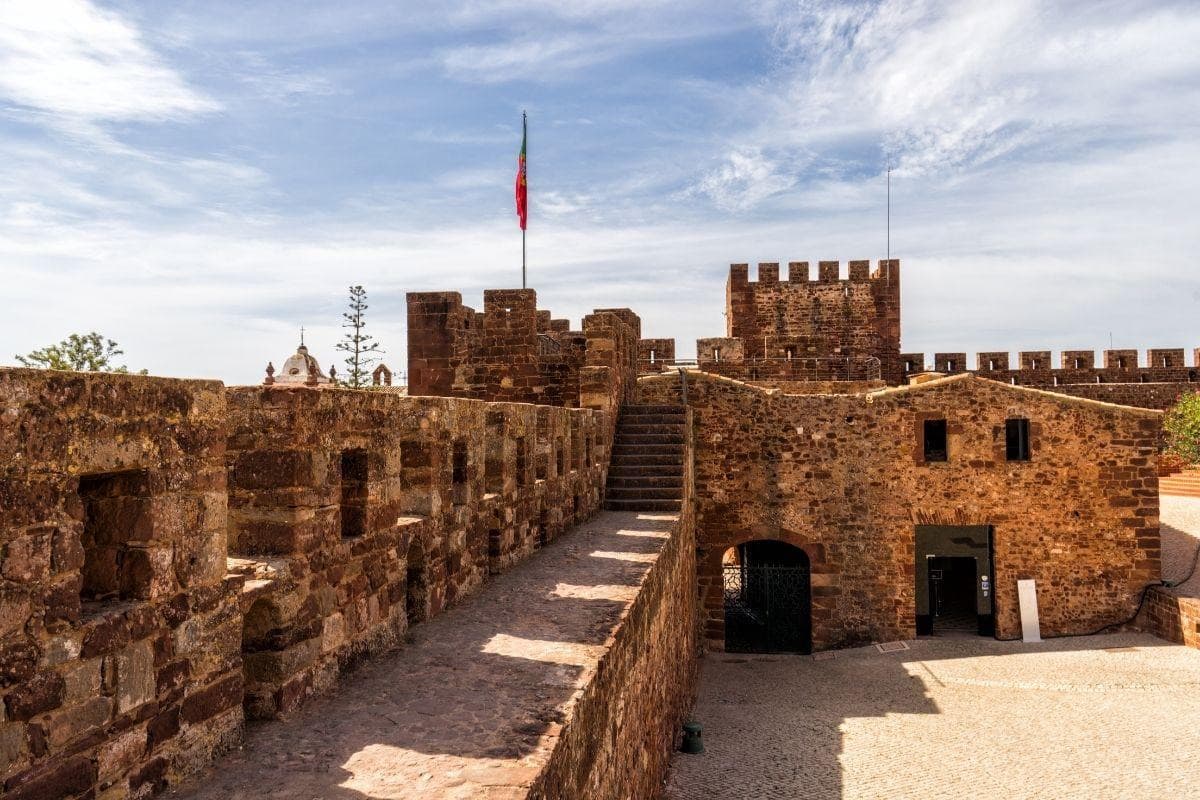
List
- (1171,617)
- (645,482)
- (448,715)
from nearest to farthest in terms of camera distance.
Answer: (448,715) < (645,482) < (1171,617)

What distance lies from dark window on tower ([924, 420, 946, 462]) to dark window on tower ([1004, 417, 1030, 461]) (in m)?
1.11

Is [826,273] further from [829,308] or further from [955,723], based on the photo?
[955,723]

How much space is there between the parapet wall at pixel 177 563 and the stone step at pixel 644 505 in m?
7.00

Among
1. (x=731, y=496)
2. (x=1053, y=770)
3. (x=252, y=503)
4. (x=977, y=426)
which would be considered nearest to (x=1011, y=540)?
(x=977, y=426)

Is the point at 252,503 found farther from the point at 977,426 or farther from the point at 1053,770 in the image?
the point at 977,426

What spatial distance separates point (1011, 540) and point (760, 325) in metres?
12.9

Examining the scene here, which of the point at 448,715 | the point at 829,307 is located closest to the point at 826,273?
the point at 829,307

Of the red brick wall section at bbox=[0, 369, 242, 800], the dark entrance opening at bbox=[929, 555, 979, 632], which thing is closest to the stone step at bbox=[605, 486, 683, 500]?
the dark entrance opening at bbox=[929, 555, 979, 632]

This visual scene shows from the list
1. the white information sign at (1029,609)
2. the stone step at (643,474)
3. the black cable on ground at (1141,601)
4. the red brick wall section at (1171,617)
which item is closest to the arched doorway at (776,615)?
the stone step at (643,474)

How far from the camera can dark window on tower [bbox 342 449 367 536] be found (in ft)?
15.4

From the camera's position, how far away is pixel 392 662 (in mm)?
4742

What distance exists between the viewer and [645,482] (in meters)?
13.0

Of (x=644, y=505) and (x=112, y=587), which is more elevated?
(x=112, y=587)

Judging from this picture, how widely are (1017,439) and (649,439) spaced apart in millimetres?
7129
